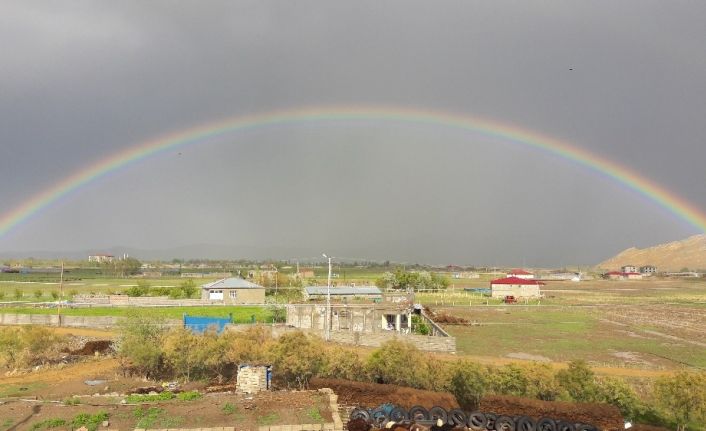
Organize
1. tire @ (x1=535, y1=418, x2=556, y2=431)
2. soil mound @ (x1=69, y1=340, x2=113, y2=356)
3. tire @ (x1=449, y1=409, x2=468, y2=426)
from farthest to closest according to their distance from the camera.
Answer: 1. soil mound @ (x1=69, y1=340, x2=113, y2=356)
2. tire @ (x1=449, y1=409, x2=468, y2=426)
3. tire @ (x1=535, y1=418, x2=556, y2=431)

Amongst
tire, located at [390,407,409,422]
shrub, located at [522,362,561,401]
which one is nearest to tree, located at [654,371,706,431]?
shrub, located at [522,362,561,401]

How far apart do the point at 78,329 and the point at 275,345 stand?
33.8 meters

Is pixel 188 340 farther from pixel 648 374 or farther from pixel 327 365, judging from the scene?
pixel 648 374

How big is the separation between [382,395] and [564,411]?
24.4 ft

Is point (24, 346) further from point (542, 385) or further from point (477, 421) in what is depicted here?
point (542, 385)

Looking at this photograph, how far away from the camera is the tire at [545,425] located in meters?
19.4

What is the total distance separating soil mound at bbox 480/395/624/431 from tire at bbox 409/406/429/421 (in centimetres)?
304

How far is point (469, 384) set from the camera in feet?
77.2

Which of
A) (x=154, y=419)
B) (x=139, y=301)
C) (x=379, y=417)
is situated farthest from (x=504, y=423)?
(x=139, y=301)

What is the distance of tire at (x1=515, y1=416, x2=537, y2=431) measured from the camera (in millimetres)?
19547

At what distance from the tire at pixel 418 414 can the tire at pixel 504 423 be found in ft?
8.67

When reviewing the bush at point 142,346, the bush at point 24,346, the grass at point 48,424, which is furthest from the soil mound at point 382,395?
the bush at point 24,346

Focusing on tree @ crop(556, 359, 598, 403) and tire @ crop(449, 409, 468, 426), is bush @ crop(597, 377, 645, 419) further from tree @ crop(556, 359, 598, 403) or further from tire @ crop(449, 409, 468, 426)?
tire @ crop(449, 409, 468, 426)

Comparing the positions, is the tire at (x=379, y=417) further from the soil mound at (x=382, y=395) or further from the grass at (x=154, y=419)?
the grass at (x=154, y=419)
